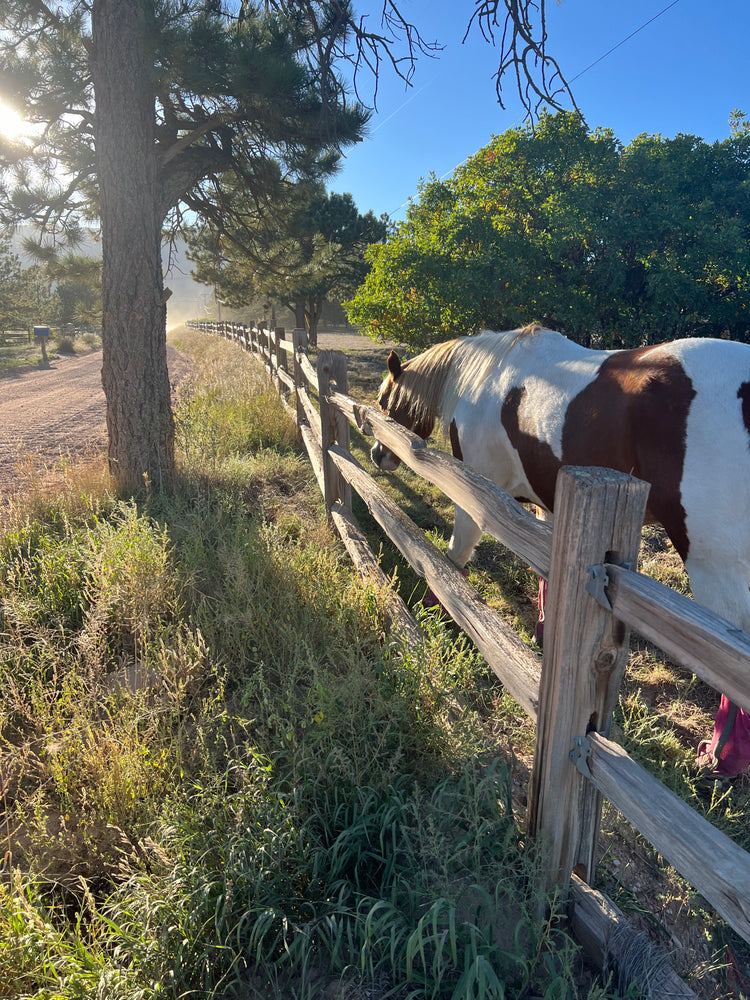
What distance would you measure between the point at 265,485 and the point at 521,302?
6683 millimetres

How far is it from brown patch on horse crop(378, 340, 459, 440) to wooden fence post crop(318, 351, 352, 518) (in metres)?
0.48

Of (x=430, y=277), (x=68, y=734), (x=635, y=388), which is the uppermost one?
(x=430, y=277)

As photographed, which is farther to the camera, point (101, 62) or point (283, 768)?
point (101, 62)

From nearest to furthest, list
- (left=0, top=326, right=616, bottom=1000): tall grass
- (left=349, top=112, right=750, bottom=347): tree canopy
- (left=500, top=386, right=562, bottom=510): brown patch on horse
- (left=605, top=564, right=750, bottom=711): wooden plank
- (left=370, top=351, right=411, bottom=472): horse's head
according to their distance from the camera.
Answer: (left=605, top=564, right=750, bottom=711): wooden plank → (left=0, top=326, right=616, bottom=1000): tall grass → (left=500, top=386, right=562, bottom=510): brown patch on horse → (left=370, top=351, right=411, bottom=472): horse's head → (left=349, top=112, right=750, bottom=347): tree canopy

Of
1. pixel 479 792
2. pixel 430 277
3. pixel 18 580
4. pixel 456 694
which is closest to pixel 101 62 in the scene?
pixel 18 580

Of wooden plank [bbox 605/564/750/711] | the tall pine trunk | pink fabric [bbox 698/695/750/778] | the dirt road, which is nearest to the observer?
wooden plank [bbox 605/564/750/711]

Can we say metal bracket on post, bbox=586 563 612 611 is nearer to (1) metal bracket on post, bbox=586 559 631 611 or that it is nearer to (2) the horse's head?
(1) metal bracket on post, bbox=586 559 631 611

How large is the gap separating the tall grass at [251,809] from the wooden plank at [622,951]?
7 cm

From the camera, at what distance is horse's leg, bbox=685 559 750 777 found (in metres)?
2.18

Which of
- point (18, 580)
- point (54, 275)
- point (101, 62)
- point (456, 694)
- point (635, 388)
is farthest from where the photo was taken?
point (54, 275)

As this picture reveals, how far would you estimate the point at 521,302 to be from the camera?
31.3ft

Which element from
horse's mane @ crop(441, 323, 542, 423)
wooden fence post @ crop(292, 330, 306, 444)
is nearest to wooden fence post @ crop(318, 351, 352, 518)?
horse's mane @ crop(441, 323, 542, 423)

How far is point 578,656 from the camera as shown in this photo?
1283mm

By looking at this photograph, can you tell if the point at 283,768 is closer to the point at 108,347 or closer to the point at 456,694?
the point at 456,694
